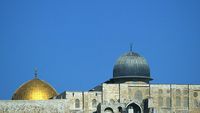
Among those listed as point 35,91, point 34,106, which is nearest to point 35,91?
point 35,91

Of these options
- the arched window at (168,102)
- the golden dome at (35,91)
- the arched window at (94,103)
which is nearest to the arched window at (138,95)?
the arched window at (168,102)

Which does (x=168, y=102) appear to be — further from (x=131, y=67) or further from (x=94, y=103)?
(x=94, y=103)

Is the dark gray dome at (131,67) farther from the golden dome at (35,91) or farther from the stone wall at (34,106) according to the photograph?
the stone wall at (34,106)

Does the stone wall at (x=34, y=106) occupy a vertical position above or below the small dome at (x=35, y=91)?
below

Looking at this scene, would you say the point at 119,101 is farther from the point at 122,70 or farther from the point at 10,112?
the point at 10,112

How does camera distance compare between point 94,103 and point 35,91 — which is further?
point 35,91

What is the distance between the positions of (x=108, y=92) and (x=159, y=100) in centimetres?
606

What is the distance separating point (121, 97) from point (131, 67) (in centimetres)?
495

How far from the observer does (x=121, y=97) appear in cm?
11788

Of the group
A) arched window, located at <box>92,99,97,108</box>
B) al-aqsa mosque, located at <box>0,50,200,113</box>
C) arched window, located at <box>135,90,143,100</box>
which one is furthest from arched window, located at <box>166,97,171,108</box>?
arched window, located at <box>92,99,97,108</box>

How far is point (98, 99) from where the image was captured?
117m

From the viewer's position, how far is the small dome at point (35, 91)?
404 feet

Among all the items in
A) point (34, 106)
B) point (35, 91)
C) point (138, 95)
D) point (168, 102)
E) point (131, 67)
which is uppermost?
point (131, 67)

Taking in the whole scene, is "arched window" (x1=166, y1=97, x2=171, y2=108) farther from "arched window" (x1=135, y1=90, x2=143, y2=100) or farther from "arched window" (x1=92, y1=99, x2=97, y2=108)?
"arched window" (x1=92, y1=99, x2=97, y2=108)
